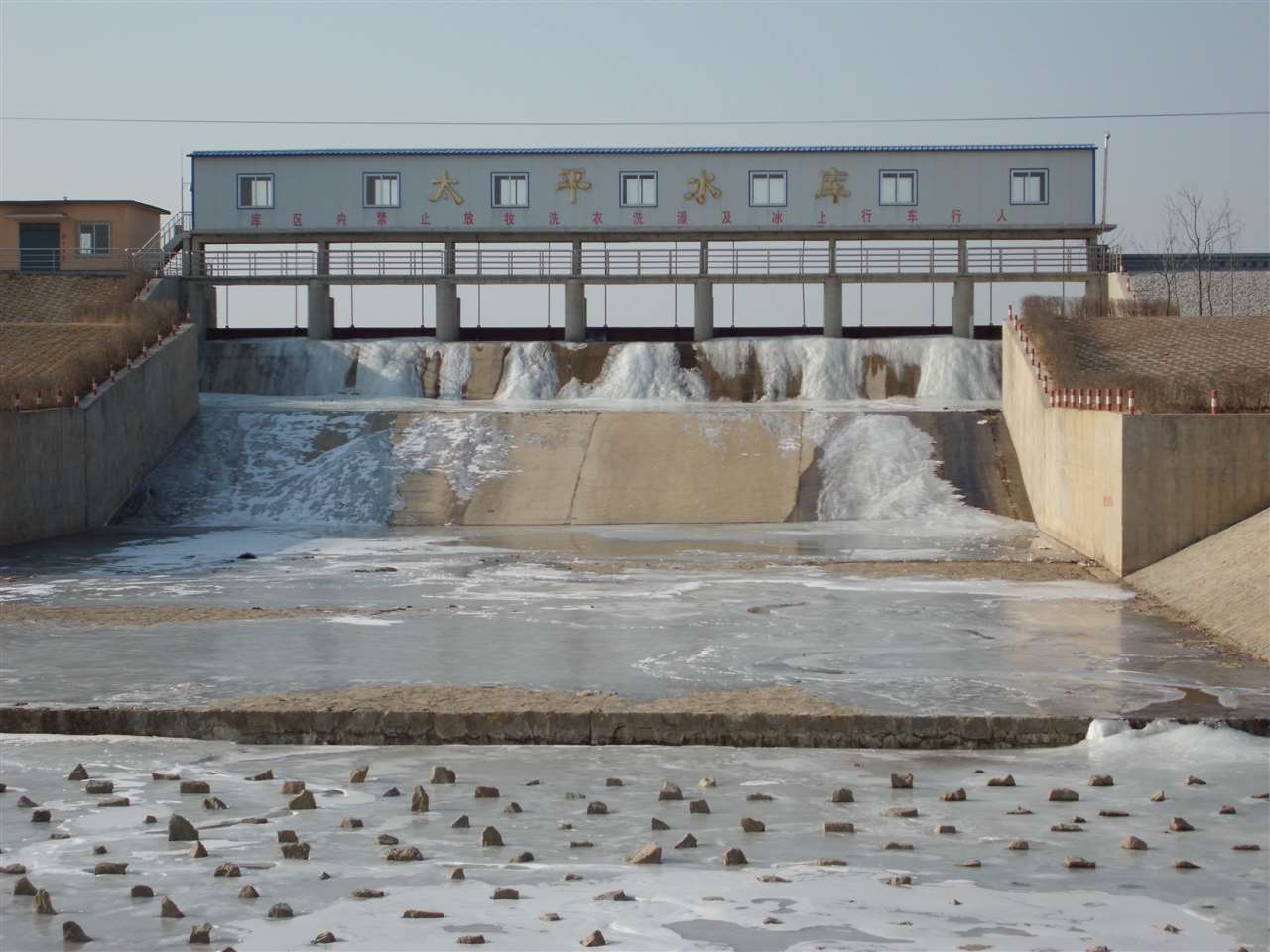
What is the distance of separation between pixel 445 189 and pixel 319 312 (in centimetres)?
491

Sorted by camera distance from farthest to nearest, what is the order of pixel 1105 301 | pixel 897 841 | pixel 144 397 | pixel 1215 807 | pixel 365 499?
pixel 1105 301, pixel 144 397, pixel 365 499, pixel 1215 807, pixel 897 841

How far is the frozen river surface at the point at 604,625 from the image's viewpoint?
545 inches

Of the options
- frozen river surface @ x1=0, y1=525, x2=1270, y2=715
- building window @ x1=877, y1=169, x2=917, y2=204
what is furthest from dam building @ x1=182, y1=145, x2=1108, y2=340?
frozen river surface @ x1=0, y1=525, x2=1270, y2=715

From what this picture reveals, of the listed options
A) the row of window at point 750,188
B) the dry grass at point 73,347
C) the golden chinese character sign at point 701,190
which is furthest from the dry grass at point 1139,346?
the dry grass at point 73,347

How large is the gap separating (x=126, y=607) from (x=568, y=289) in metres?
28.5

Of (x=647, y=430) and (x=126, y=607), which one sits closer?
(x=126, y=607)

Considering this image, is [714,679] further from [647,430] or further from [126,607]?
[647,430]

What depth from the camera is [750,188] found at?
46.6 metres

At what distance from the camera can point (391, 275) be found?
47.4 metres

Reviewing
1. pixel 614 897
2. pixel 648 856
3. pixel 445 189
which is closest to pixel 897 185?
pixel 445 189

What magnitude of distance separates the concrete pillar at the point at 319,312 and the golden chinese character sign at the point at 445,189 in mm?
3907

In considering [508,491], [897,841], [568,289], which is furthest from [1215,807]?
[568,289]

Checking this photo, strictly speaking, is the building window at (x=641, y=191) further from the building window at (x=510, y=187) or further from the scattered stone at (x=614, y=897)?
the scattered stone at (x=614, y=897)

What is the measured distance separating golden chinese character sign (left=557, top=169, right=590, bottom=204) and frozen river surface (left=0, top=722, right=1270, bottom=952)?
36014 millimetres
